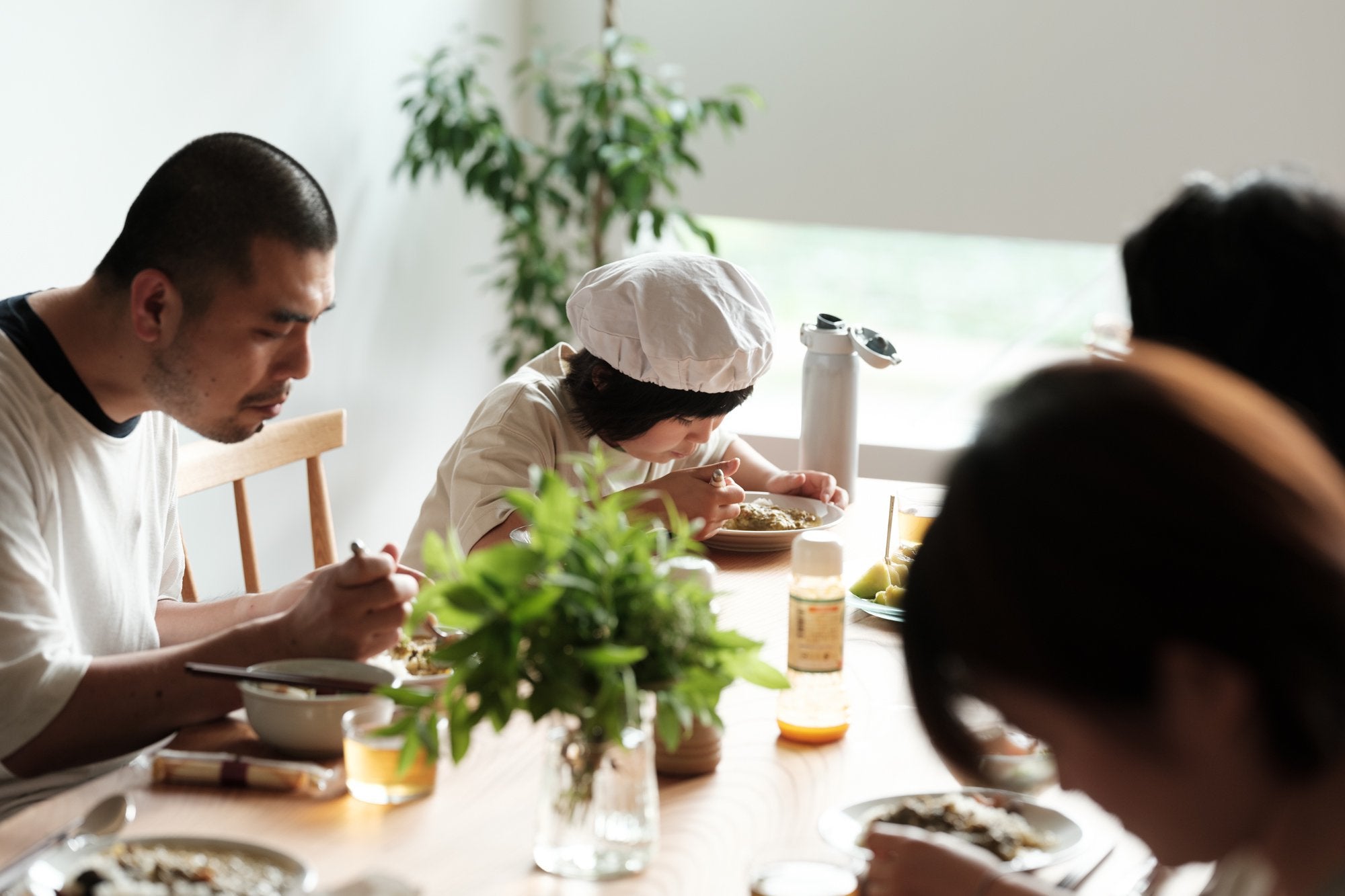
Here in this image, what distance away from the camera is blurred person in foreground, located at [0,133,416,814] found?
1284mm

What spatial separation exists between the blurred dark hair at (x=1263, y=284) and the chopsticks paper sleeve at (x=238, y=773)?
876mm

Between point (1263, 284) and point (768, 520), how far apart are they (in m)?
1.03

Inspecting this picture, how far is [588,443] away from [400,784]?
102 cm

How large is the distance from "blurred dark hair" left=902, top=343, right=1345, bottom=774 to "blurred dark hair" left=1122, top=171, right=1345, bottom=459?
0.41 metres

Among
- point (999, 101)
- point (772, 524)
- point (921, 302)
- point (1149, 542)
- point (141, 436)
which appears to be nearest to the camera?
point (1149, 542)

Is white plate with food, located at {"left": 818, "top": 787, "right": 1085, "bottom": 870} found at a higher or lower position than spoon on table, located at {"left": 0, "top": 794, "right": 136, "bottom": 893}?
lower

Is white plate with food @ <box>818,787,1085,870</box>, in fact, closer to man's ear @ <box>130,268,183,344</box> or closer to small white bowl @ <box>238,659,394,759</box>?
small white bowl @ <box>238,659,394,759</box>

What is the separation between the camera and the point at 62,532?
1459mm

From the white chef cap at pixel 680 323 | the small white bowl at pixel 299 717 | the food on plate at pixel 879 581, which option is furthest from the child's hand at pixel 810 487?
the small white bowl at pixel 299 717

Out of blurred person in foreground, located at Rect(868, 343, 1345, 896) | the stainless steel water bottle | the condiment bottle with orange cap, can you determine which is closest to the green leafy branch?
the stainless steel water bottle

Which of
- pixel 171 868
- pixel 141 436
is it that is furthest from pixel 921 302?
pixel 171 868

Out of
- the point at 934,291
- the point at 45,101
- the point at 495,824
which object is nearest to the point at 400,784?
the point at 495,824

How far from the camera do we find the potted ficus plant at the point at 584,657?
946 mm

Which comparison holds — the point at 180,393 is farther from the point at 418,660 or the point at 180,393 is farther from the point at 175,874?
the point at 175,874
